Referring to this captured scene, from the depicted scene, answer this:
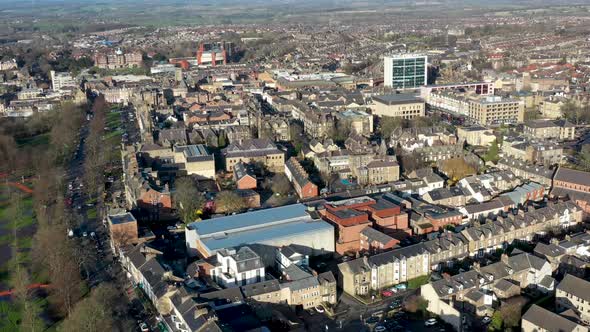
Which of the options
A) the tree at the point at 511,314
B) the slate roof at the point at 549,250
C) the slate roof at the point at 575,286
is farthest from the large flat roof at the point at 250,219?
the slate roof at the point at 575,286

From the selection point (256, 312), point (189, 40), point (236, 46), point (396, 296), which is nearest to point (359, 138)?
point (396, 296)

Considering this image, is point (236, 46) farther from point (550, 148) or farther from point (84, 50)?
point (550, 148)

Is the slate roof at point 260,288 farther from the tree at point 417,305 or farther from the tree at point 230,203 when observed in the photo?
the tree at point 230,203

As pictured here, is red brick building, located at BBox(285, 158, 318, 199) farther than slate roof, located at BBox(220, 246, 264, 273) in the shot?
Yes

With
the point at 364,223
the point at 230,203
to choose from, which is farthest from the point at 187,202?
the point at 364,223

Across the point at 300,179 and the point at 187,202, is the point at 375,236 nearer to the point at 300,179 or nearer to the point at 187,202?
the point at 300,179

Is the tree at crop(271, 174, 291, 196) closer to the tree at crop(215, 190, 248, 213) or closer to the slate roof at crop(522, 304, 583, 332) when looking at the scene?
the tree at crop(215, 190, 248, 213)

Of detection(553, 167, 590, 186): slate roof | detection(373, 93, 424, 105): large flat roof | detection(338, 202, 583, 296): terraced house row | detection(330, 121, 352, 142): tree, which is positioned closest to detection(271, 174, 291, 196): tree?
detection(330, 121, 352, 142): tree
